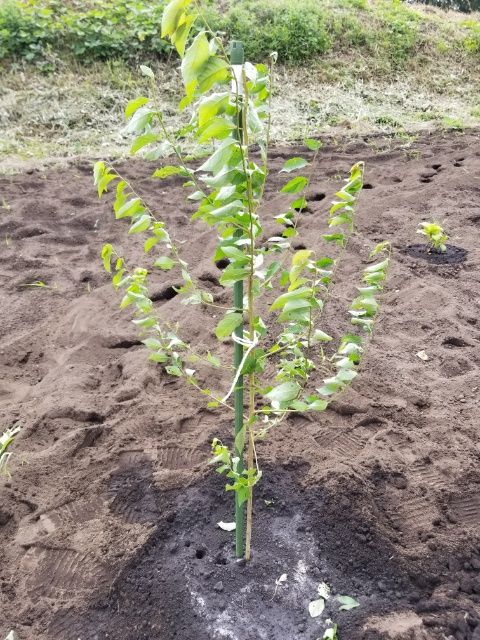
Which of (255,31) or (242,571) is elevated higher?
(255,31)

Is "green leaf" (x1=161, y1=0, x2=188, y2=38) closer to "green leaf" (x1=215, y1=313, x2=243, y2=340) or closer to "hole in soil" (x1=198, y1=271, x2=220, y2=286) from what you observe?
"green leaf" (x1=215, y1=313, x2=243, y2=340)

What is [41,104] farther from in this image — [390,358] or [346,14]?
[390,358]

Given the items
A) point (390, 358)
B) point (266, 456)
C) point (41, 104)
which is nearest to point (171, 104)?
point (41, 104)

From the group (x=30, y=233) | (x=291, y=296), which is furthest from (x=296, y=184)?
(x=30, y=233)

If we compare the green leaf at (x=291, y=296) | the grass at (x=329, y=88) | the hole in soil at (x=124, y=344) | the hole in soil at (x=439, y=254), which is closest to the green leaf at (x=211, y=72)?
the green leaf at (x=291, y=296)

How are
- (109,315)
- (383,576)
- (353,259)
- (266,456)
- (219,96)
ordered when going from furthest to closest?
(353,259)
(109,315)
(266,456)
(383,576)
(219,96)

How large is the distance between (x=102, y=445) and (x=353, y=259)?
6.68 feet

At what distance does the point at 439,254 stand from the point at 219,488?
7.66ft

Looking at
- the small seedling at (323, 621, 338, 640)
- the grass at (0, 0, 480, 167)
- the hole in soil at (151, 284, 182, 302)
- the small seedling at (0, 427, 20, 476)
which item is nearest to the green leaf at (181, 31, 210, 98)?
the small seedling at (323, 621, 338, 640)

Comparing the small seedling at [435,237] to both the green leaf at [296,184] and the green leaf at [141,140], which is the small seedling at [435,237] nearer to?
the green leaf at [296,184]

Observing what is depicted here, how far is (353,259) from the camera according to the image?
3623 mm

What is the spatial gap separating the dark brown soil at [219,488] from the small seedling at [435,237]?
23 cm

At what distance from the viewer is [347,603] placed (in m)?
1.65

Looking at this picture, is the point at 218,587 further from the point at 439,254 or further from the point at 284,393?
the point at 439,254
